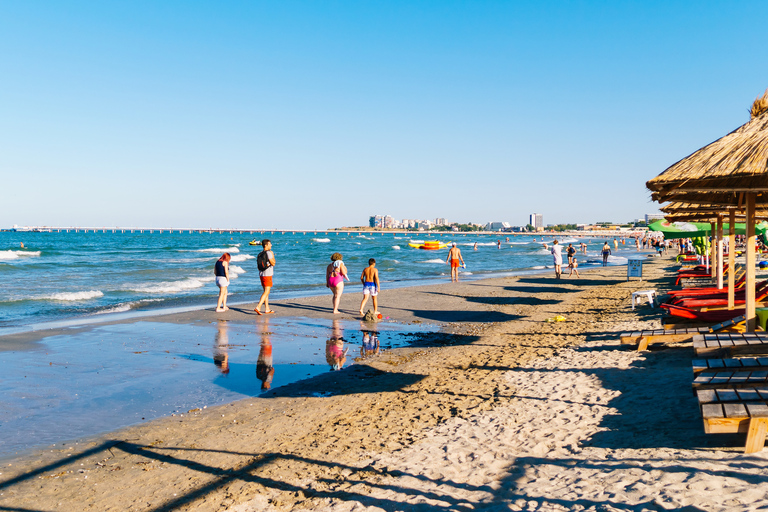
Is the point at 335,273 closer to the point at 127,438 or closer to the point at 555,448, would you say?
the point at 127,438

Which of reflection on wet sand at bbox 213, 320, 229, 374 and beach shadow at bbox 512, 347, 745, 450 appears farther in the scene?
reflection on wet sand at bbox 213, 320, 229, 374

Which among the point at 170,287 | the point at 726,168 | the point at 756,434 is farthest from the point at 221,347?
the point at 170,287

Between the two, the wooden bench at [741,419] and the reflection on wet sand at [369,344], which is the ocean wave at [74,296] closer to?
the reflection on wet sand at [369,344]

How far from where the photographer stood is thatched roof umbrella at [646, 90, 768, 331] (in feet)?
17.5

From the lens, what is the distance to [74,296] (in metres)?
19.0

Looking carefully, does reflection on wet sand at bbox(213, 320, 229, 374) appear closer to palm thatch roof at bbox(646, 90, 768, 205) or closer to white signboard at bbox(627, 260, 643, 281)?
palm thatch roof at bbox(646, 90, 768, 205)

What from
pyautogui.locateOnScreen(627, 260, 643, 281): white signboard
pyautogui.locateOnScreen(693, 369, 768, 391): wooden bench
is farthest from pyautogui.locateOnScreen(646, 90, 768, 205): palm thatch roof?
pyautogui.locateOnScreen(627, 260, 643, 281): white signboard

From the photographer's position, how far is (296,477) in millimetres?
4488

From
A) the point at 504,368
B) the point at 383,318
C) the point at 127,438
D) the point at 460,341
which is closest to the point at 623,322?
the point at 460,341

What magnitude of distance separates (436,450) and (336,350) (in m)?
5.02

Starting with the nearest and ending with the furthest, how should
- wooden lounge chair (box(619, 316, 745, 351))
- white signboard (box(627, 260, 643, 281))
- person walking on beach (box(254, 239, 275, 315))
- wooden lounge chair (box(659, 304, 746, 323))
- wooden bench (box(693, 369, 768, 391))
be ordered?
wooden bench (box(693, 369, 768, 391)) → wooden lounge chair (box(619, 316, 745, 351)) → wooden lounge chair (box(659, 304, 746, 323)) → person walking on beach (box(254, 239, 275, 315)) → white signboard (box(627, 260, 643, 281))

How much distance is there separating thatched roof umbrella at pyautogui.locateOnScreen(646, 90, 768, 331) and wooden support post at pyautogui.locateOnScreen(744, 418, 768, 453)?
7.89 feet

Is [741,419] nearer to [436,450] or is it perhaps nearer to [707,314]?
[436,450]

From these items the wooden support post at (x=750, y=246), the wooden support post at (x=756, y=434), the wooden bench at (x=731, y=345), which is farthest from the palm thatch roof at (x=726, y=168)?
the wooden support post at (x=756, y=434)
